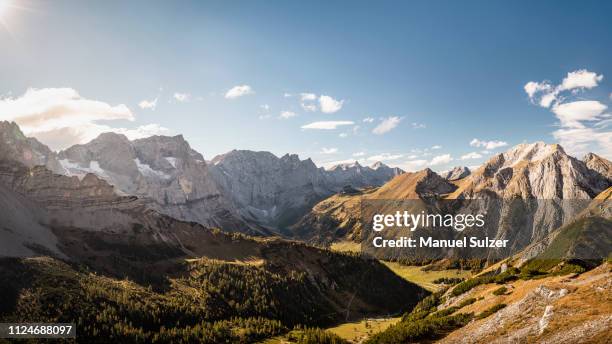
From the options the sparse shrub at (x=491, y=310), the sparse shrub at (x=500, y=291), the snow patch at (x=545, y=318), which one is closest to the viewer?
the snow patch at (x=545, y=318)

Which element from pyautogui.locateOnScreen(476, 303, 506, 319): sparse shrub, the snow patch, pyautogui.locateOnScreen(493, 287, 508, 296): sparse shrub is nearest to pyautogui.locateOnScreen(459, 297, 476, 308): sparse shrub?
pyautogui.locateOnScreen(493, 287, 508, 296): sparse shrub

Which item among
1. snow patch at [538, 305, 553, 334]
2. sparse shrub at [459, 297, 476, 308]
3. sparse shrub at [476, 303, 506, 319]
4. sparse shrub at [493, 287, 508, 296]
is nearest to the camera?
snow patch at [538, 305, 553, 334]

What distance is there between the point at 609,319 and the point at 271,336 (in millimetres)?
141518

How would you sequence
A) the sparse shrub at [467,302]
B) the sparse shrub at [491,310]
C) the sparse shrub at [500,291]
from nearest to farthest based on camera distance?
the sparse shrub at [491,310] → the sparse shrub at [500,291] → the sparse shrub at [467,302]

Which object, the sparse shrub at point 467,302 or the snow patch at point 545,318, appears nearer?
the snow patch at point 545,318

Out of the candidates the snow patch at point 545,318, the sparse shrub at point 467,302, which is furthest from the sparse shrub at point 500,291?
the snow patch at point 545,318

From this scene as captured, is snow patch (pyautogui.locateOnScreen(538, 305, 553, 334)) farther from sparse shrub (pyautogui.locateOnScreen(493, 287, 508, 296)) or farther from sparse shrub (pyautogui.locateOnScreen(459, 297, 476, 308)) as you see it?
sparse shrub (pyautogui.locateOnScreen(459, 297, 476, 308))

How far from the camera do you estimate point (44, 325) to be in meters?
145

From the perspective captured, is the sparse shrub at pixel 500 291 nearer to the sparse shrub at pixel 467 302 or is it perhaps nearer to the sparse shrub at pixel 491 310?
the sparse shrub at pixel 467 302

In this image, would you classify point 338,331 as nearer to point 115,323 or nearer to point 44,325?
point 115,323

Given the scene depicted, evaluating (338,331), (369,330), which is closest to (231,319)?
(338,331)

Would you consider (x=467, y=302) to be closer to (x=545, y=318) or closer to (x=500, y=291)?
(x=500, y=291)

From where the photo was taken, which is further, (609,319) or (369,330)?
(369,330)

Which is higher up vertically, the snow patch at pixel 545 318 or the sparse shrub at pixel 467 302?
the snow patch at pixel 545 318
